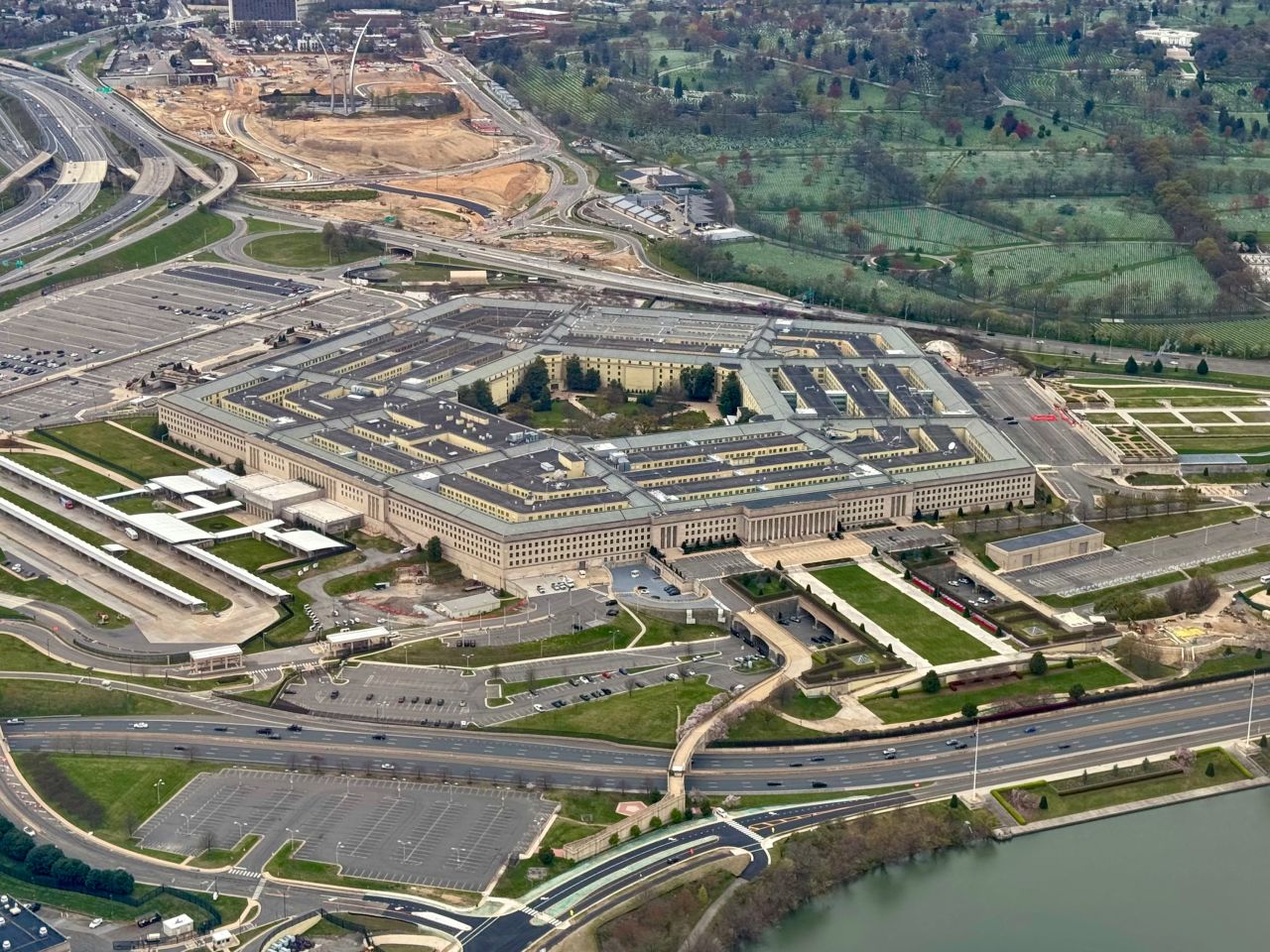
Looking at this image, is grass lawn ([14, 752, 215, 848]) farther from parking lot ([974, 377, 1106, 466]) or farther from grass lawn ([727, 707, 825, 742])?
parking lot ([974, 377, 1106, 466])

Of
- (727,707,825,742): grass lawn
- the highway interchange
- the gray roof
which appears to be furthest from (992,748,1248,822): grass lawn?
→ the gray roof

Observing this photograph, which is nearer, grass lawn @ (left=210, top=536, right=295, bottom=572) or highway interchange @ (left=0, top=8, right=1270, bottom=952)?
highway interchange @ (left=0, top=8, right=1270, bottom=952)

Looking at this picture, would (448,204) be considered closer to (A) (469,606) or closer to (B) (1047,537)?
(B) (1047,537)

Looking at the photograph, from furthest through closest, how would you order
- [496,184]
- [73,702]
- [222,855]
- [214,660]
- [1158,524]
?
[496,184] → [1158,524] → [214,660] → [73,702] → [222,855]

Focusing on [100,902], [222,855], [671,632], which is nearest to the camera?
[100,902]

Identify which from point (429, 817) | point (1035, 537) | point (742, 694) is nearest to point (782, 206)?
point (1035, 537)

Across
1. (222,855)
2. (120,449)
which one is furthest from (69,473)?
(222,855)

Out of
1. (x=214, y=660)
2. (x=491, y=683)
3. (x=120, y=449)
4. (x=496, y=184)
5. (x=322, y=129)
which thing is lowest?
(x=491, y=683)
